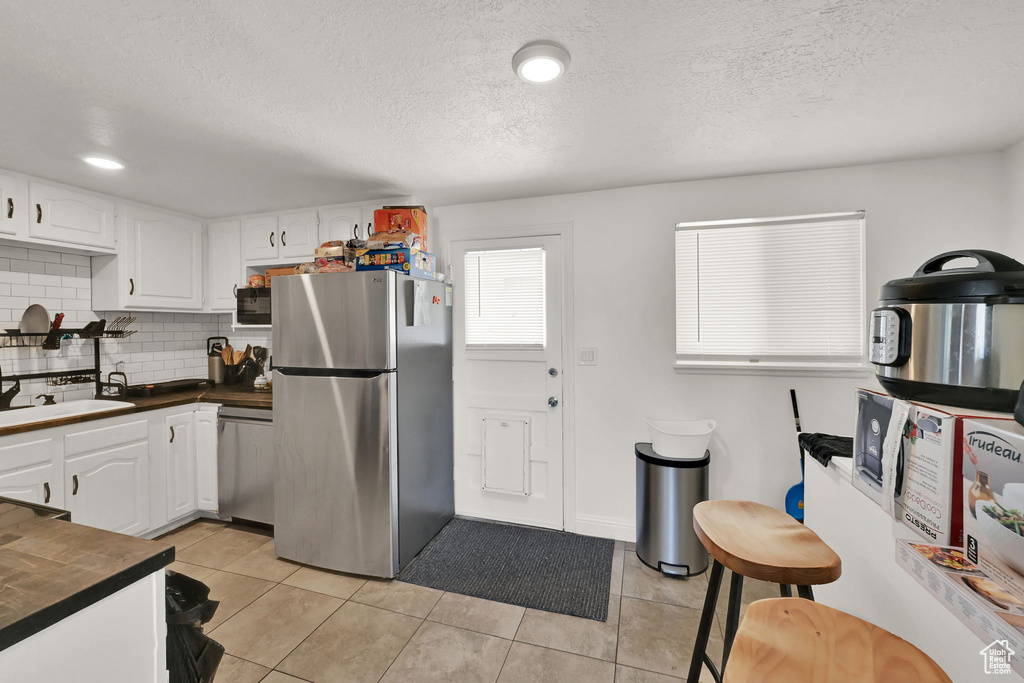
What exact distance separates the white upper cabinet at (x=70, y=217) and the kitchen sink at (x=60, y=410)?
3.39 feet

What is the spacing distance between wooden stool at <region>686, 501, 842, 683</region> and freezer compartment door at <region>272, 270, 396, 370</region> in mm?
1710

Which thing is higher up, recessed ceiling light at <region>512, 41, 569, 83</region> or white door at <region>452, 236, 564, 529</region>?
recessed ceiling light at <region>512, 41, 569, 83</region>

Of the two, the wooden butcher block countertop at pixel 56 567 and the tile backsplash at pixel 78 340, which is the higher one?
the tile backsplash at pixel 78 340

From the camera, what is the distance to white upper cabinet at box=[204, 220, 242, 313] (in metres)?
3.35

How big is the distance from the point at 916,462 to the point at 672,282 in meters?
2.00

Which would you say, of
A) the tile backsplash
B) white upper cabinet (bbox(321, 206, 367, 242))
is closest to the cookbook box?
white upper cabinet (bbox(321, 206, 367, 242))

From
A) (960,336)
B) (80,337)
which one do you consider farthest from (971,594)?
(80,337)

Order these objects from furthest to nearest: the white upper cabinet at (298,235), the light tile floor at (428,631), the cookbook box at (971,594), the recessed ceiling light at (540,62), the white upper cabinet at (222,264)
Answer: the white upper cabinet at (222,264), the white upper cabinet at (298,235), the light tile floor at (428,631), the recessed ceiling light at (540,62), the cookbook box at (971,594)

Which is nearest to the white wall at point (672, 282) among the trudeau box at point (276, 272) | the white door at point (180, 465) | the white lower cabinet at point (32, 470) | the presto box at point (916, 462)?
the trudeau box at point (276, 272)

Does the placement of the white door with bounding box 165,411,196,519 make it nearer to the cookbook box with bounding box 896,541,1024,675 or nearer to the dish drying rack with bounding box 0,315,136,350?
the dish drying rack with bounding box 0,315,136,350

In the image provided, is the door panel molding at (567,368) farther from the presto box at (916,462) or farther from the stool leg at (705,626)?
the presto box at (916,462)

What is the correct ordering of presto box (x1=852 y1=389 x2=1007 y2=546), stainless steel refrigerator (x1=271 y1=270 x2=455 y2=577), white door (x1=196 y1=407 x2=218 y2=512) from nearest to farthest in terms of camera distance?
1. presto box (x1=852 y1=389 x2=1007 y2=546)
2. stainless steel refrigerator (x1=271 y1=270 x2=455 y2=577)
3. white door (x1=196 y1=407 x2=218 y2=512)

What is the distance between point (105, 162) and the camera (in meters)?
2.26

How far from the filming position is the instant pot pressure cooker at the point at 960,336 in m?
0.74
